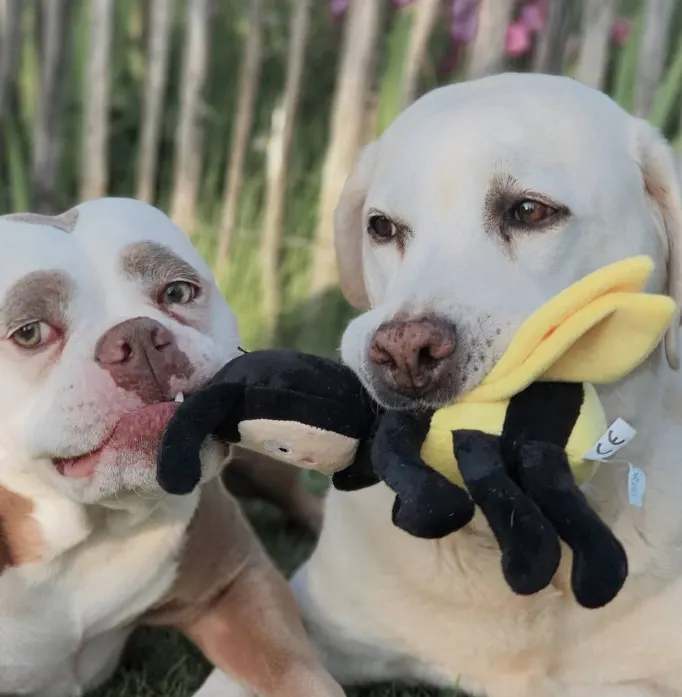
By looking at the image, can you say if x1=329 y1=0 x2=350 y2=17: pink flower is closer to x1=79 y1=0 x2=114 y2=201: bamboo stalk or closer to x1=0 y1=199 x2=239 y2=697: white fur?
x1=79 y1=0 x2=114 y2=201: bamboo stalk

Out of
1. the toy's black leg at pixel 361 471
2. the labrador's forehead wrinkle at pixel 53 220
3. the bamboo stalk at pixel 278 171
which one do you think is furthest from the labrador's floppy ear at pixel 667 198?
the bamboo stalk at pixel 278 171

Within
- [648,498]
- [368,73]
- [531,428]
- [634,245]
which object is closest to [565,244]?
[634,245]

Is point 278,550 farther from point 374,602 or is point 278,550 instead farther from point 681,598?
point 681,598

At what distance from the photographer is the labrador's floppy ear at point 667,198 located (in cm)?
165

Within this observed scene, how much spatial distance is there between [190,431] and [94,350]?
0.21 m

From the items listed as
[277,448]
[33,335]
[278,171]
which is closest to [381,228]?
[277,448]

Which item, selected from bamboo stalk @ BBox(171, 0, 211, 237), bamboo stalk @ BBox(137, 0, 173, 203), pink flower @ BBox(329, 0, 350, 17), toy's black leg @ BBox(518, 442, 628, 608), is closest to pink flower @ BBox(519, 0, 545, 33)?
pink flower @ BBox(329, 0, 350, 17)

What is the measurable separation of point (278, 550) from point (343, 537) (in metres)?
0.68

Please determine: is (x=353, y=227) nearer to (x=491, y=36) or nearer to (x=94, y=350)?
(x=94, y=350)

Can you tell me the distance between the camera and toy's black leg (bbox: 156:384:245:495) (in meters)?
1.38

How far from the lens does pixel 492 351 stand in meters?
1.42

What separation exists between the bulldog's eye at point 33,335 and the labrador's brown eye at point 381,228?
0.59 meters

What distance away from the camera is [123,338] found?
57.7 inches

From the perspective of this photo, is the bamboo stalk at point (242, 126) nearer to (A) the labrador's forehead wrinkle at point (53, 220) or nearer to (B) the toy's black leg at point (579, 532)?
(A) the labrador's forehead wrinkle at point (53, 220)
